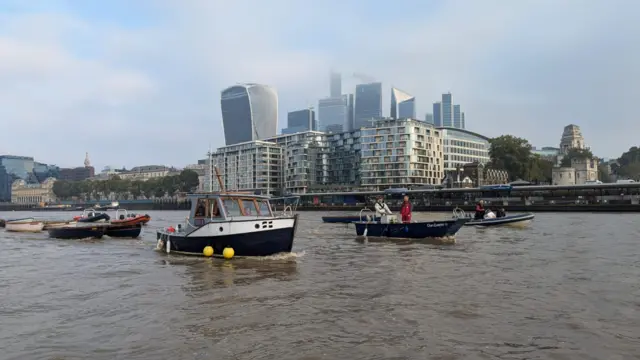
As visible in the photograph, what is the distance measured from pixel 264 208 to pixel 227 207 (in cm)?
173

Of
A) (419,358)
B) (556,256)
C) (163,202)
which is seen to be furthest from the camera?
(163,202)

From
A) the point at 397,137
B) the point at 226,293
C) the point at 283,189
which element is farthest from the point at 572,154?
the point at 226,293

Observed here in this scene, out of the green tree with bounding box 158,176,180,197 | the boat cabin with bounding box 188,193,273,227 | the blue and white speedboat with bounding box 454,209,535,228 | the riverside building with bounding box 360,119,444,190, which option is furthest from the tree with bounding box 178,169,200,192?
the boat cabin with bounding box 188,193,273,227

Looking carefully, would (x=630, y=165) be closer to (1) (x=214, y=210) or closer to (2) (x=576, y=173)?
(2) (x=576, y=173)

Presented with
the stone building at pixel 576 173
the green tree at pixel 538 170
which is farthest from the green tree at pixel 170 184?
the stone building at pixel 576 173

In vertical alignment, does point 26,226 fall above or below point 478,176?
below

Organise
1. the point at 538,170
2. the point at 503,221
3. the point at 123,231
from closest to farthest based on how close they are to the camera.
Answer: the point at 123,231, the point at 503,221, the point at 538,170

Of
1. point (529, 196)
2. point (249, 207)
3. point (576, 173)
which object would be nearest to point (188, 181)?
point (529, 196)

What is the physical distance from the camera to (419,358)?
25.6 feet

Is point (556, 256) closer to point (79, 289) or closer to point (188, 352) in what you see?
point (188, 352)

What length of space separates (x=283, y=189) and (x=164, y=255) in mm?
148005

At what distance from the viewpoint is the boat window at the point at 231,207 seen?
20.0 metres

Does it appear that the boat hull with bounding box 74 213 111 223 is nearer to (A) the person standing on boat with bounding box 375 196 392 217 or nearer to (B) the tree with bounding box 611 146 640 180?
(A) the person standing on boat with bounding box 375 196 392 217

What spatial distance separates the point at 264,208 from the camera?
20922mm
